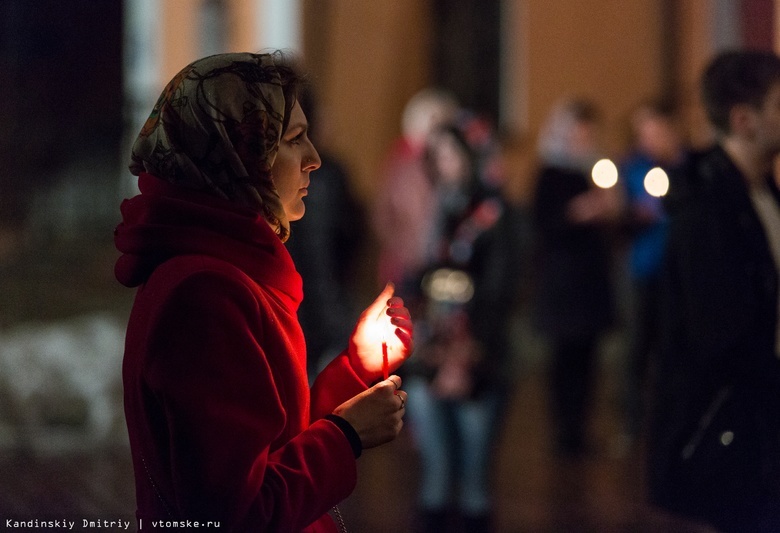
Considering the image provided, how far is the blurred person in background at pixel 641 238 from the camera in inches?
298

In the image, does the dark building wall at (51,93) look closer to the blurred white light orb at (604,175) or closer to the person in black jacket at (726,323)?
the blurred white light orb at (604,175)

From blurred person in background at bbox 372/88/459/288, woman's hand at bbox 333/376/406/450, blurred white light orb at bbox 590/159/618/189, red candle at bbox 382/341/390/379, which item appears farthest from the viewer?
blurred person in background at bbox 372/88/459/288

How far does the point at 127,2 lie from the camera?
13.9 metres

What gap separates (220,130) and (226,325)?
0.34m

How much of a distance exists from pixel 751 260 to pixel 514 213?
7.60 ft

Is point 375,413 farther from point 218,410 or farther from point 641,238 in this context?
point 641,238

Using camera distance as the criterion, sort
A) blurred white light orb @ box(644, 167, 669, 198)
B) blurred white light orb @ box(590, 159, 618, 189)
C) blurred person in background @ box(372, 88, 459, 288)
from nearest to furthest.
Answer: blurred white light orb @ box(644, 167, 669, 198), blurred white light orb @ box(590, 159, 618, 189), blurred person in background @ box(372, 88, 459, 288)

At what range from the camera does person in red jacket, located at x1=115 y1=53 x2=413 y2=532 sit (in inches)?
82.0

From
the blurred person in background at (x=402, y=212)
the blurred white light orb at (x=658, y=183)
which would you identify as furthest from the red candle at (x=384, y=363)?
the blurred person in background at (x=402, y=212)

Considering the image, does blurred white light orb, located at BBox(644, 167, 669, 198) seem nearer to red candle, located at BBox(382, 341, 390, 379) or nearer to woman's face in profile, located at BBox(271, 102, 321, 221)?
red candle, located at BBox(382, 341, 390, 379)

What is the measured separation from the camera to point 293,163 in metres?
2.32

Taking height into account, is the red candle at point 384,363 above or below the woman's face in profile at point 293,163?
below

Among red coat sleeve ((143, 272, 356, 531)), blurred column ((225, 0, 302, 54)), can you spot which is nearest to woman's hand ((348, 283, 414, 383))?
red coat sleeve ((143, 272, 356, 531))

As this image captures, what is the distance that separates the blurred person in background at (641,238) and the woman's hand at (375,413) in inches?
191
